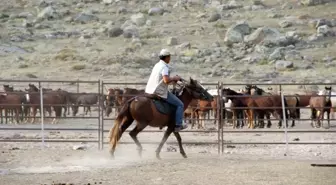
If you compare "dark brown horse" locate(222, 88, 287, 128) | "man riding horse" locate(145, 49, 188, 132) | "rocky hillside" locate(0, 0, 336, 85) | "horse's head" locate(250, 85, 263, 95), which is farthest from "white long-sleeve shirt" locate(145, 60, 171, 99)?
"rocky hillside" locate(0, 0, 336, 85)

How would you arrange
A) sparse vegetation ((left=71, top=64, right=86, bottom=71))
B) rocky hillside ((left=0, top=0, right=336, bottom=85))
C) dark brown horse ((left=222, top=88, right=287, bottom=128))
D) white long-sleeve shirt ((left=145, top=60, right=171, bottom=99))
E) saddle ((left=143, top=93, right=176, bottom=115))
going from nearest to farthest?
white long-sleeve shirt ((left=145, top=60, right=171, bottom=99)) < saddle ((left=143, top=93, right=176, bottom=115)) < dark brown horse ((left=222, top=88, right=287, bottom=128)) < rocky hillside ((left=0, top=0, right=336, bottom=85)) < sparse vegetation ((left=71, top=64, right=86, bottom=71))

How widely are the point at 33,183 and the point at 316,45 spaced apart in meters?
39.9

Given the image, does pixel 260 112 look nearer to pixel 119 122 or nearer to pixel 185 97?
pixel 185 97

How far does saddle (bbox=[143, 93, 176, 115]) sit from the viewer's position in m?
16.0

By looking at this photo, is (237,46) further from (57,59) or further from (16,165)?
(16,165)

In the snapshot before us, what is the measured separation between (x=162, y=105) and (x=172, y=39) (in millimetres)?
36473

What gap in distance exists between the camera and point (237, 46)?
164ft

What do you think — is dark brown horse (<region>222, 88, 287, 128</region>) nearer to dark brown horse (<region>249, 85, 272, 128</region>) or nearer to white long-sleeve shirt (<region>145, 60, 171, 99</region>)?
dark brown horse (<region>249, 85, 272, 128</region>)

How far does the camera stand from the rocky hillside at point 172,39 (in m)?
43.8

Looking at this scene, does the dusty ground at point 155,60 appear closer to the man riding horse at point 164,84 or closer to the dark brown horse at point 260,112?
the man riding horse at point 164,84

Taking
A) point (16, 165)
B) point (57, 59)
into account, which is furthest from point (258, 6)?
point (16, 165)

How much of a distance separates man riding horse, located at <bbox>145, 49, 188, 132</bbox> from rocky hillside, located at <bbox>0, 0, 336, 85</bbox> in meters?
25.2

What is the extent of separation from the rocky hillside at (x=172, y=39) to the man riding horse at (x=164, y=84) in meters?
25.2

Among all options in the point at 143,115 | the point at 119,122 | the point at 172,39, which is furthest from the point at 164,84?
the point at 172,39
